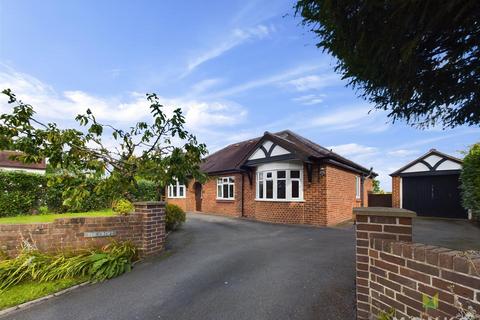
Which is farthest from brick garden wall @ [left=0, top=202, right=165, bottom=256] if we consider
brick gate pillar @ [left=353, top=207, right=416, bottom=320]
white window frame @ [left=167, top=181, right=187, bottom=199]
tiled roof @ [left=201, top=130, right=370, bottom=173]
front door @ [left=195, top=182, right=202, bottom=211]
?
white window frame @ [left=167, top=181, right=187, bottom=199]

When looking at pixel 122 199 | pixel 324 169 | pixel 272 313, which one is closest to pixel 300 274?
pixel 272 313

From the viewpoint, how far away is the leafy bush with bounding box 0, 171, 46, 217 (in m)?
13.4

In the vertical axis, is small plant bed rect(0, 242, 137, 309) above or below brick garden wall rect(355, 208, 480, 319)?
below

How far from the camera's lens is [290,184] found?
1342 centimetres

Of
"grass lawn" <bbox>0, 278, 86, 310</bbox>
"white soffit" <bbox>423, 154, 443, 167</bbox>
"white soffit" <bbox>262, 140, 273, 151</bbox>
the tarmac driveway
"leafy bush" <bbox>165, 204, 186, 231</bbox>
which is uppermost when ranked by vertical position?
"white soffit" <bbox>262, 140, 273, 151</bbox>

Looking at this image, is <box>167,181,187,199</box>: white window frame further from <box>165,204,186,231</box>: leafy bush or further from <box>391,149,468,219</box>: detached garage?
<box>391,149,468,219</box>: detached garage

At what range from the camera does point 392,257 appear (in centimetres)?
305

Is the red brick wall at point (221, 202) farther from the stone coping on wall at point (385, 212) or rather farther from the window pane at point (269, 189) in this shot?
the stone coping on wall at point (385, 212)

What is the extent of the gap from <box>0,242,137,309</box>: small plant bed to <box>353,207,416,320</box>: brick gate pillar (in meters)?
4.54

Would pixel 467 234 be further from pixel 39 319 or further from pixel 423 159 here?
pixel 39 319

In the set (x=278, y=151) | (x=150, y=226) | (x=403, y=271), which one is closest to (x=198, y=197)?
(x=278, y=151)

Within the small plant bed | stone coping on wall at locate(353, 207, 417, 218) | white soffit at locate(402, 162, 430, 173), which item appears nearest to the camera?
stone coping on wall at locate(353, 207, 417, 218)

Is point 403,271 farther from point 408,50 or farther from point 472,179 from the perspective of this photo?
point 472,179

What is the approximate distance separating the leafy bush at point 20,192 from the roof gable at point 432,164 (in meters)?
20.4
